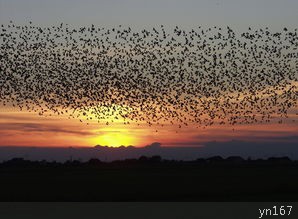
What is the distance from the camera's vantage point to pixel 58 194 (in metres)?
46.3

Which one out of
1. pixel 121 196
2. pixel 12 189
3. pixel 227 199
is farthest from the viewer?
pixel 12 189

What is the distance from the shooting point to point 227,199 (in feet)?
138
